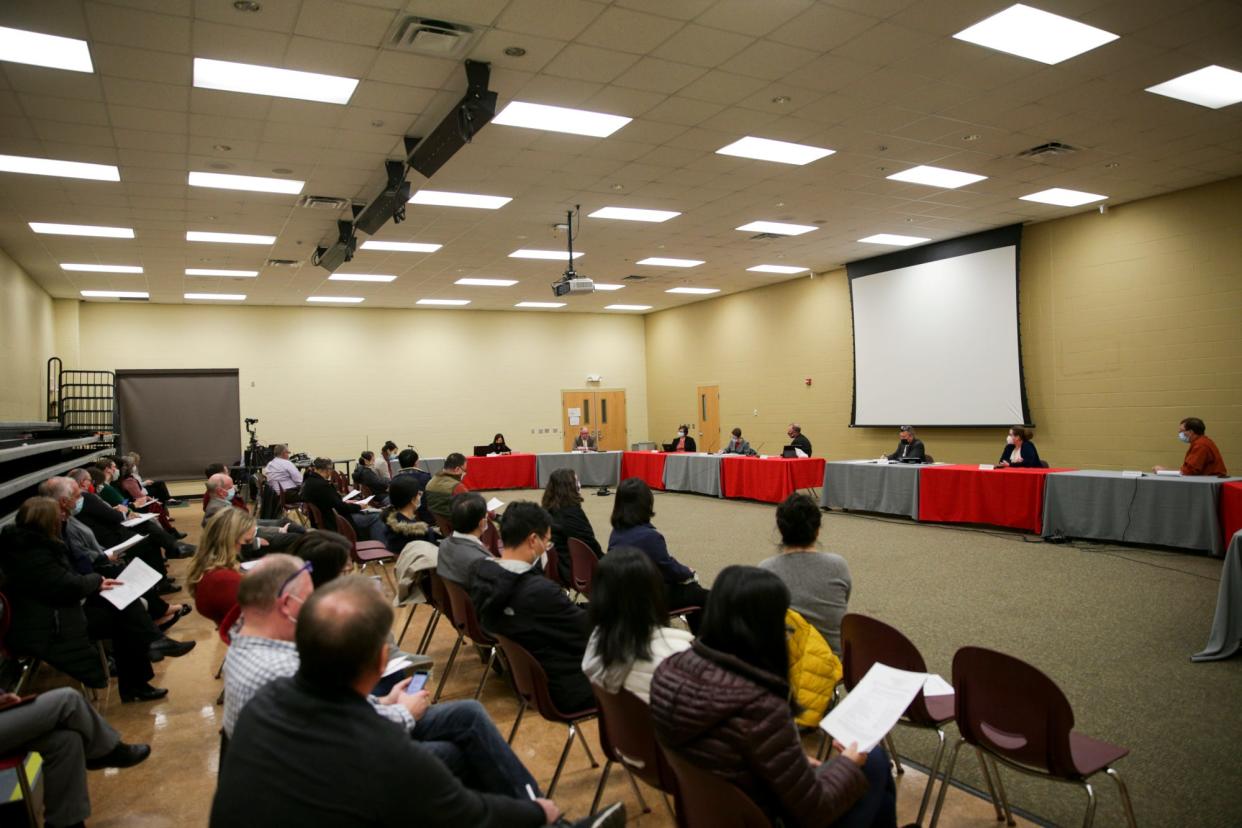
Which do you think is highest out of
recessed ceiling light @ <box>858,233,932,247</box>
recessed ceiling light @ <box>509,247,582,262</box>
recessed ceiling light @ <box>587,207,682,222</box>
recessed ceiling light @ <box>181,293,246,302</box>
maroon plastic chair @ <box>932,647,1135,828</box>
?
recessed ceiling light @ <box>858,233,932,247</box>

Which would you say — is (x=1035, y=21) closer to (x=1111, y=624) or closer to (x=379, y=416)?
(x=1111, y=624)

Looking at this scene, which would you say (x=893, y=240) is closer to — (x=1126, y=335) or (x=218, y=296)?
(x=1126, y=335)

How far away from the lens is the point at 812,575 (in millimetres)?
2994

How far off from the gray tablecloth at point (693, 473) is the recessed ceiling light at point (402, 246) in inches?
215

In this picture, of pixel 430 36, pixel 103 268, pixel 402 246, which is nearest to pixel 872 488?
pixel 402 246

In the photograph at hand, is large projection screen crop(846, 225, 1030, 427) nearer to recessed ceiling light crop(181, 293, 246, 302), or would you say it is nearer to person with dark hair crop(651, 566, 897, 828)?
person with dark hair crop(651, 566, 897, 828)

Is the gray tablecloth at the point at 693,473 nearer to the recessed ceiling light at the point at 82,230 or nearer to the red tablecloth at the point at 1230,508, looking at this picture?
the red tablecloth at the point at 1230,508

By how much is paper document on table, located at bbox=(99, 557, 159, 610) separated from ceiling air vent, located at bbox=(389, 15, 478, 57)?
3.39 metres

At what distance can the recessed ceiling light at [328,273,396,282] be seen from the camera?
473 inches

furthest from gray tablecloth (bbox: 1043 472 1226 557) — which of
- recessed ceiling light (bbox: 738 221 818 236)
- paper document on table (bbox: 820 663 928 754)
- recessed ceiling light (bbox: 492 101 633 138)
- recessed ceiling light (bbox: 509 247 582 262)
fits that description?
recessed ceiling light (bbox: 509 247 582 262)

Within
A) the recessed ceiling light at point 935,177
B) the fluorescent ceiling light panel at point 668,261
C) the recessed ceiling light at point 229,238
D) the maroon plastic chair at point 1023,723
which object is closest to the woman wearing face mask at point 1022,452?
the recessed ceiling light at point 935,177

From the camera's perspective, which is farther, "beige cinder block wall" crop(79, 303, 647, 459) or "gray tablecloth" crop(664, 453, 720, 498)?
"beige cinder block wall" crop(79, 303, 647, 459)

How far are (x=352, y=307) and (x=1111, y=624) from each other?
14.1 meters

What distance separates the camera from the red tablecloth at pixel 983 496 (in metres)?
7.85
